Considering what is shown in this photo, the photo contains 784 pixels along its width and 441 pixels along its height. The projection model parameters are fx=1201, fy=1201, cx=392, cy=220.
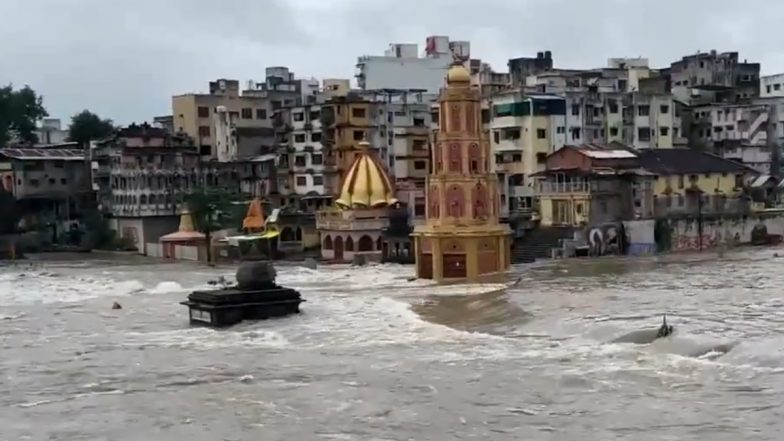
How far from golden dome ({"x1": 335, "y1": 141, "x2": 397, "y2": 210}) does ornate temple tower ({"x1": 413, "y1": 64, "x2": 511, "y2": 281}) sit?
11657 millimetres

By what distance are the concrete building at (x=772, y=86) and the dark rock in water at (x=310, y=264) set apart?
34857mm

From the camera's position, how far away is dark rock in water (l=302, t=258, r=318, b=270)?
53969 millimetres

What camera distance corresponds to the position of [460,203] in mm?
46125

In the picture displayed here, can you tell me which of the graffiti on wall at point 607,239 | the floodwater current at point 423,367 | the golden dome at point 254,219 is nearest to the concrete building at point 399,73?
the golden dome at point 254,219

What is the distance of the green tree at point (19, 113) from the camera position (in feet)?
274

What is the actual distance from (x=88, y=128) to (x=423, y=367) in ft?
222

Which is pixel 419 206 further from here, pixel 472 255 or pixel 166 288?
pixel 166 288

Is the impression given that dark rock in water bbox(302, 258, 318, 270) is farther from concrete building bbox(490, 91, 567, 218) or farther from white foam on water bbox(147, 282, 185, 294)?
concrete building bbox(490, 91, 567, 218)

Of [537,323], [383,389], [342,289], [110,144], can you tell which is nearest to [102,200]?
[110,144]

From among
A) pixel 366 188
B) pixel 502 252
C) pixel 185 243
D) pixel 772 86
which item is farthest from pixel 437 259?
pixel 772 86

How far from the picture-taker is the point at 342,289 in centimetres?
4181

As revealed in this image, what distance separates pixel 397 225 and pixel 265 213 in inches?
462

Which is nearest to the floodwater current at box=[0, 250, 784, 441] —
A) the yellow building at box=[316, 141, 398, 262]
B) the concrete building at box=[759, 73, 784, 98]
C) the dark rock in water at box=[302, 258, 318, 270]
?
the dark rock in water at box=[302, 258, 318, 270]

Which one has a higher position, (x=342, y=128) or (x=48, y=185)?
(x=342, y=128)
